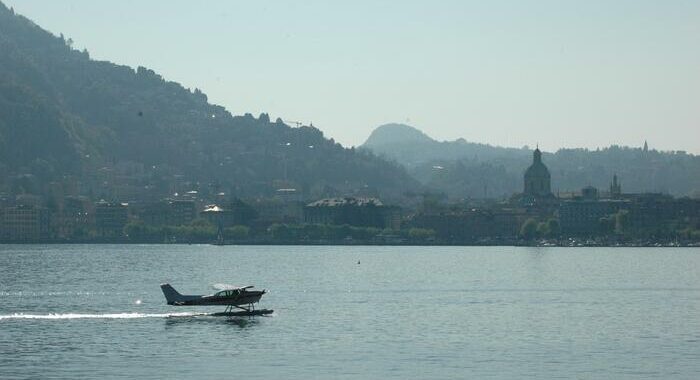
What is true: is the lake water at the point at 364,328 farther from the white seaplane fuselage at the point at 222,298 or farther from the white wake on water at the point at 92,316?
the white seaplane fuselage at the point at 222,298

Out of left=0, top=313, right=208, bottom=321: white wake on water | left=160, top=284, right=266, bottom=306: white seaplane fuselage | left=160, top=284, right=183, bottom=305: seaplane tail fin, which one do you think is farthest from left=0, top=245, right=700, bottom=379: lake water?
left=160, top=284, right=183, bottom=305: seaplane tail fin

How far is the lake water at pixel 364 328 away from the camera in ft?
218

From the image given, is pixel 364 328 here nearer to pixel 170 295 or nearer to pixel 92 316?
pixel 170 295

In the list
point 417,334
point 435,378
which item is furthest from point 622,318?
point 435,378

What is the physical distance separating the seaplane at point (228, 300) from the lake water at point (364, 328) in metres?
0.90

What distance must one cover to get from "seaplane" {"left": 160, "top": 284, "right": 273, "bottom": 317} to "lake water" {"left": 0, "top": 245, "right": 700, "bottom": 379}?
0.90m

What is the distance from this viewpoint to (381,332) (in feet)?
262

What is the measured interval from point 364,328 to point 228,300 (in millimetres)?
11182

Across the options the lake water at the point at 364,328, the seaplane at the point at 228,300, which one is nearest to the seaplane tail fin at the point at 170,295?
the seaplane at the point at 228,300

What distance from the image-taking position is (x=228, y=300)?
297 feet

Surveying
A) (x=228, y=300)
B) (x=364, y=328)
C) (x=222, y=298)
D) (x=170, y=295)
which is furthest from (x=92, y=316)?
(x=364, y=328)

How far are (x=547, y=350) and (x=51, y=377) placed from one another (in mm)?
22135

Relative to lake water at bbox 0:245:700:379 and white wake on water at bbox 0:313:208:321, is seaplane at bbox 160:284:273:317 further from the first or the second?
white wake on water at bbox 0:313:208:321

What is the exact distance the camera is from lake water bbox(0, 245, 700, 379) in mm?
66312
